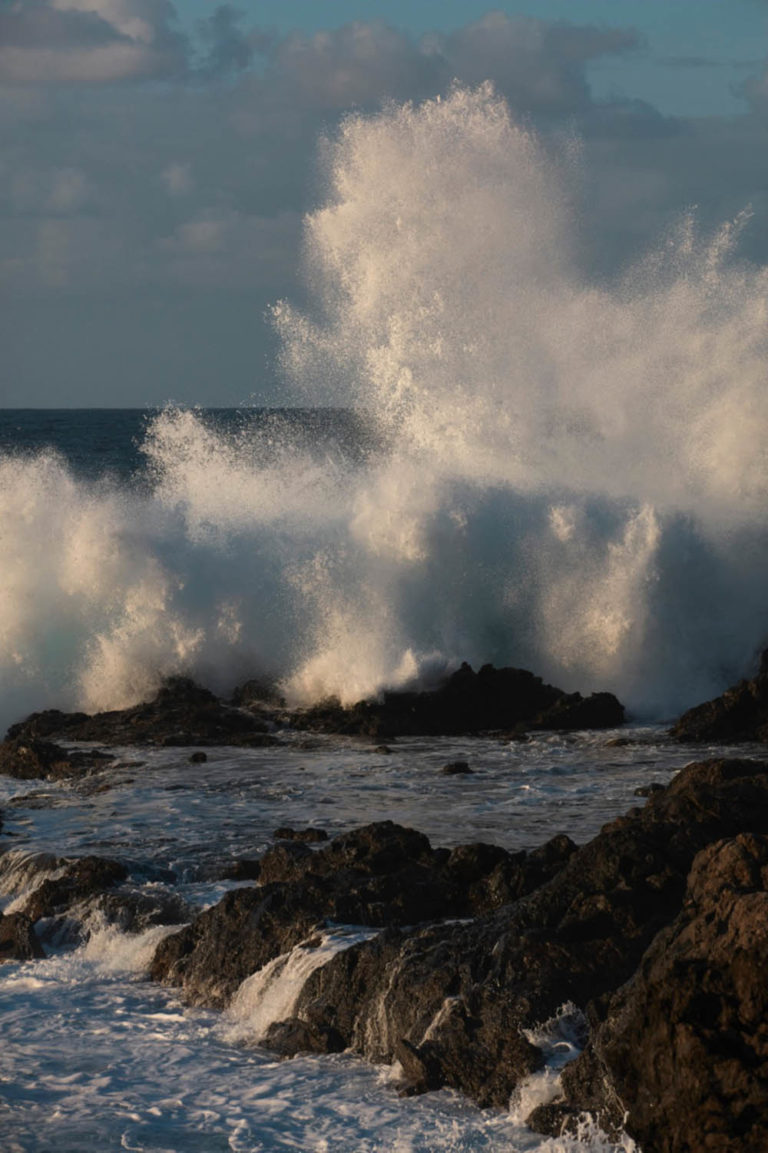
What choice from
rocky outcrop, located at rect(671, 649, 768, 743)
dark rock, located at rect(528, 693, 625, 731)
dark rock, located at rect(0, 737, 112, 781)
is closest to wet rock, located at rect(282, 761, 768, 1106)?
rocky outcrop, located at rect(671, 649, 768, 743)

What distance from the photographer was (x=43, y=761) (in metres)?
17.3

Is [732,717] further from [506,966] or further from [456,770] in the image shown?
[506,966]

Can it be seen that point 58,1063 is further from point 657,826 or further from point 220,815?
point 220,815

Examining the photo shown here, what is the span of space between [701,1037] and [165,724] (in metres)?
13.4

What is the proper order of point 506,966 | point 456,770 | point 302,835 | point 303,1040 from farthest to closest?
1. point 456,770
2. point 302,835
3. point 303,1040
4. point 506,966

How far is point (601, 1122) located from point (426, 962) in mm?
1973

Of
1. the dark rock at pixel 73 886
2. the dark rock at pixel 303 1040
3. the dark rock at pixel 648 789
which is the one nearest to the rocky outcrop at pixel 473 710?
the dark rock at pixel 648 789

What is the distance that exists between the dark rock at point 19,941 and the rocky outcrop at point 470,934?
1.08 metres

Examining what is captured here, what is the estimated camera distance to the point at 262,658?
22.2 m

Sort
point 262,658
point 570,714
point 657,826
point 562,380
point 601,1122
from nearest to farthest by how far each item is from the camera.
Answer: point 601,1122 → point 657,826 → point 570,714 → point 262,658 → point 562,380

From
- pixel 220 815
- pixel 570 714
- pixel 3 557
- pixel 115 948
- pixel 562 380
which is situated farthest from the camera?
pixel 562 380

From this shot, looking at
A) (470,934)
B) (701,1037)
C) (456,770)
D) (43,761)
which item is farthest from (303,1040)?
(43,761)

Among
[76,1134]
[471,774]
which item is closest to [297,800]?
[471,774]

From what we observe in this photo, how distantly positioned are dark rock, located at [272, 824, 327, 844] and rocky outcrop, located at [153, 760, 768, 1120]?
1145mm
